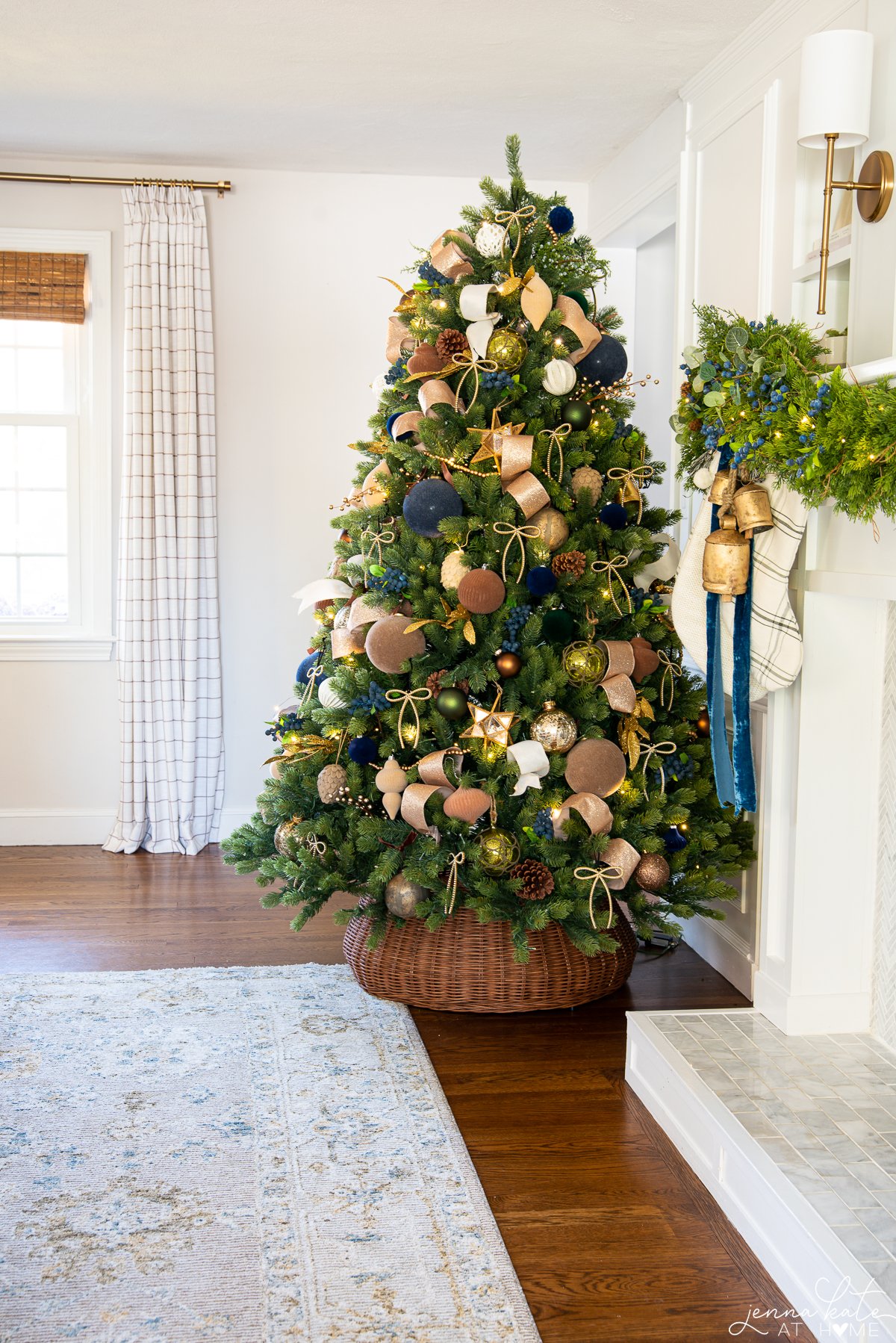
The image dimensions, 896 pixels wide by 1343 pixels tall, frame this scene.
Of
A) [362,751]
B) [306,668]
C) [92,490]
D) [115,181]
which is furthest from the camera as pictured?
[92,490]

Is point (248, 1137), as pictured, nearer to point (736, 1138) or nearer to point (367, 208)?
point (736, 1138)

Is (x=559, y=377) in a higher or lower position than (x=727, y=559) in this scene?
higher

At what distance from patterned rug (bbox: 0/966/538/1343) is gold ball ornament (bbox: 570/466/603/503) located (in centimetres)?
135

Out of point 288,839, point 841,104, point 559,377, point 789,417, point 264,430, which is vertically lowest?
point 288,839

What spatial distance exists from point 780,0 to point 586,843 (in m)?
2.13

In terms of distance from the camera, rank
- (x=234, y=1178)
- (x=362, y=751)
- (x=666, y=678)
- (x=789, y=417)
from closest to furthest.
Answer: (x=234, y=1178) < (x=789, y=417) < (x=362, y=751) < (x=666, y=678)

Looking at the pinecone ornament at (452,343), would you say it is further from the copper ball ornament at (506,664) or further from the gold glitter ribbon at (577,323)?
the copper ball ornament at (506,664)

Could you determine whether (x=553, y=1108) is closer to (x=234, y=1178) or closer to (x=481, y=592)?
(x=234, y=1178)

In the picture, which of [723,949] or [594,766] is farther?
[723,949]

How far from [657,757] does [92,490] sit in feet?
9.09

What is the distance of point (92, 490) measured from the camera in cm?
449

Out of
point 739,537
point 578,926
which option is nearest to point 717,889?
point 578,926

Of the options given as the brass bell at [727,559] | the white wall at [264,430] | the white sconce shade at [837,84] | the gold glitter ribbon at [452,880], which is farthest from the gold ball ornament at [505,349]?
the white wall at [264,430]

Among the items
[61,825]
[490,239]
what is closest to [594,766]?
[490,239]
